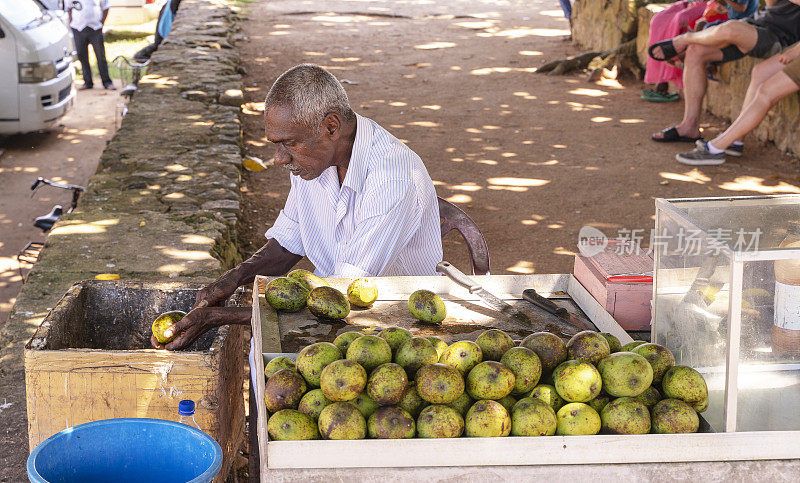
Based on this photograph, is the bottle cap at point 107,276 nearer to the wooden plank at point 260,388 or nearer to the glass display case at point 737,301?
the wooden plank at point 260,388

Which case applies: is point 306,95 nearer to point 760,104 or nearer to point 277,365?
point 277,365

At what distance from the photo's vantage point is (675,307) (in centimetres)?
196

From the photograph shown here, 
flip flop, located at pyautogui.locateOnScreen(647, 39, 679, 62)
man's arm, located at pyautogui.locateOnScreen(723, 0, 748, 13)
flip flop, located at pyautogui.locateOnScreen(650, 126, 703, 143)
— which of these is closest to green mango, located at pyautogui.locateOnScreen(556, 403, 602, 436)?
flip flop, located at pyautogui.locateOnScreen(650, 126, 703, 143)

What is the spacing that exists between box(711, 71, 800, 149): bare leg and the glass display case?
444cm

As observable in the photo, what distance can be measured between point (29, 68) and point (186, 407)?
6366 millimetres

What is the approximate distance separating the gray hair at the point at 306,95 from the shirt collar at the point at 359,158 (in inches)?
6.9

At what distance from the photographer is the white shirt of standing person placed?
34.5 feet

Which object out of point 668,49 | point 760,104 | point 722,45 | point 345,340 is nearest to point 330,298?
point 345,340

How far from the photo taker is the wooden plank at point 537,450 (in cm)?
159

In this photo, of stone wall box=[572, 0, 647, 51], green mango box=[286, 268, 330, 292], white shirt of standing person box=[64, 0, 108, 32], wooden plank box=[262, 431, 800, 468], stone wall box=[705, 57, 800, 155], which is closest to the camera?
wooden plank box=[262, 431, 800, 468]

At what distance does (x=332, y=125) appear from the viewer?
8.48 feet

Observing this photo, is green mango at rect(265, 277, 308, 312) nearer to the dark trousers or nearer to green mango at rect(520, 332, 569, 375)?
green mango at rect(520, 332, 569, 375)

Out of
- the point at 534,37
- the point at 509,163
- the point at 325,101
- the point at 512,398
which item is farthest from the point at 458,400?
the point at 534,37

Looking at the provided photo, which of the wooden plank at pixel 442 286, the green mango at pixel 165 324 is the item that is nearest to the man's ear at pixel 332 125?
the wooden plank at pixel 442 286
